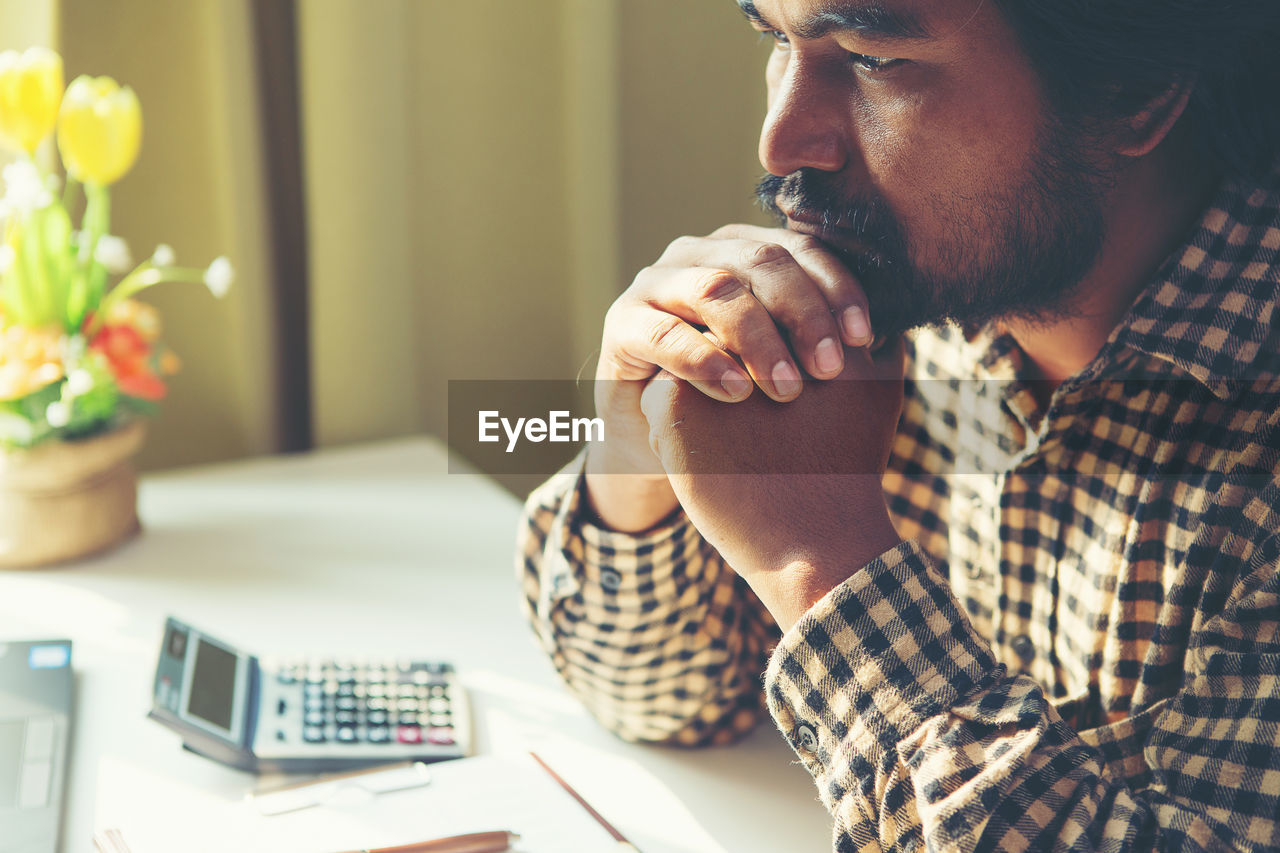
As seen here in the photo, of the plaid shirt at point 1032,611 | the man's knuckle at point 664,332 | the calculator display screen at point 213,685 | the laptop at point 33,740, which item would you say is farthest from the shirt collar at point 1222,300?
the laptop at point 33,740

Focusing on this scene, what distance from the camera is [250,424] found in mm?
1549

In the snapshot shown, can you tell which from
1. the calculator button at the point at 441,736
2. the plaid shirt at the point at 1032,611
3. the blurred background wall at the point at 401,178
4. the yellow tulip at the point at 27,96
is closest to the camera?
the plaid shirt at the point at 1032,611

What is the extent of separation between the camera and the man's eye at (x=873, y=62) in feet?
2.50

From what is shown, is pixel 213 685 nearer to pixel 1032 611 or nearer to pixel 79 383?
pixel 79 383

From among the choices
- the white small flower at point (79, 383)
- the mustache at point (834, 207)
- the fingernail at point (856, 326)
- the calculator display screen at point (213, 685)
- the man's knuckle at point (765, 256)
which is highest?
the mustache at point (834, 207)

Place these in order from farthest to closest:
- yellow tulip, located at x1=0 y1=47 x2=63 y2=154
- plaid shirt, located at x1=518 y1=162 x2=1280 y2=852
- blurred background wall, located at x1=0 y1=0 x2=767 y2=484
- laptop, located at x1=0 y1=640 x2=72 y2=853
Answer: blurred background wall, located at x1=0 y1=0 x2=767 y2=484 < yellow tulip, located at x1=0 y1=47 x2=63 y2=154 < laptop, located at x1=0 y1=640 x2=72 y2=853 < plaid shirt, located at x1=518 y1=162 x2=1280 y2=852

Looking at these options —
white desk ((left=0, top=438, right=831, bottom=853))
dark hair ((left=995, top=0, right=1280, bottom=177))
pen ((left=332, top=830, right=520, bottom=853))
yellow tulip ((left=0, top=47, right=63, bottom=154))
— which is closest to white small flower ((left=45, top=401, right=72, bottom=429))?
white desk ((left=0, top=438, right=831, bottom=853))

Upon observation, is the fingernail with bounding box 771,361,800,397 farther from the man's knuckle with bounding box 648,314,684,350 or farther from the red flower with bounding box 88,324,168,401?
the red flower with bounding box 88,324,168,401

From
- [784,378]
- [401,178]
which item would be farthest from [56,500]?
[784,378]

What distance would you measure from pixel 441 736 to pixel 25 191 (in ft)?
2.33

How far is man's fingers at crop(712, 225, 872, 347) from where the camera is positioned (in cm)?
75

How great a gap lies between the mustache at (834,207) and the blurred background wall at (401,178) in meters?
0.80

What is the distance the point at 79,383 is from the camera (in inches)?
44.6

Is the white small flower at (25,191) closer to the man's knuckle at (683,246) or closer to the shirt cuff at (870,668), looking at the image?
the man's knuckle at (683,246)
